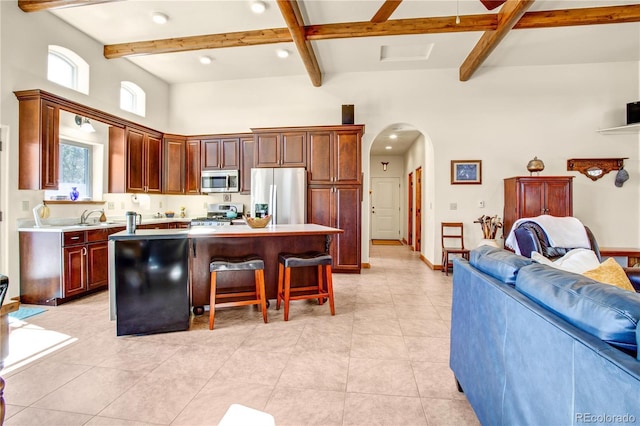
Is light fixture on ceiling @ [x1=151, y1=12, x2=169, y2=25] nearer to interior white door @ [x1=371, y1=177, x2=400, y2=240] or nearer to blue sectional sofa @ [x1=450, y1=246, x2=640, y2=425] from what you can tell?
blue sectional sofa @ [x1=450, y1=246, x2=640, y2=425]

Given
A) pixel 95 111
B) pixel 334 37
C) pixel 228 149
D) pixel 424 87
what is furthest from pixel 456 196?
pixel 95 111

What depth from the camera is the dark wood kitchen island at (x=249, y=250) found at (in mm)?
2986

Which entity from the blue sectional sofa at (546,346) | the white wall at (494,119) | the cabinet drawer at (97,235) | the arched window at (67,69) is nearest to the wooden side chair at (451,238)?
the white wall at (494,119)

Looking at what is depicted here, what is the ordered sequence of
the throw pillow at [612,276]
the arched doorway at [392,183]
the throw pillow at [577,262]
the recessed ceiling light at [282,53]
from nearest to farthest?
1. the throw pillow at [612,276]
2. the throw pillow at [577,262]
3. the recessed ceiling light at [282,53]
4. the arched doorway at [392,183]

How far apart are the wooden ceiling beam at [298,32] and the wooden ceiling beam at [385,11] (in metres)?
0.93

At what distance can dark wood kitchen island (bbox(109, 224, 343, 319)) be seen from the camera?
9.15 ft

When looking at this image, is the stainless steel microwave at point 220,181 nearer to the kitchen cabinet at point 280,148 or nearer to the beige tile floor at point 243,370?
the kitchen cabinet at point 280,148

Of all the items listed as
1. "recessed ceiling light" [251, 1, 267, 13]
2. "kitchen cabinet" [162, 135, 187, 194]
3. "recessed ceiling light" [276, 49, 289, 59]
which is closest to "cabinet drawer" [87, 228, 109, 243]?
"kitchen cabinet" [162, 135, 187, 194]

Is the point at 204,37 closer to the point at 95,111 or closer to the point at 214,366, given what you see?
the point at 95,111

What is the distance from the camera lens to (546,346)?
945mm

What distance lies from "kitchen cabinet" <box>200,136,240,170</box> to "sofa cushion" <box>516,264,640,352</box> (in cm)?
499

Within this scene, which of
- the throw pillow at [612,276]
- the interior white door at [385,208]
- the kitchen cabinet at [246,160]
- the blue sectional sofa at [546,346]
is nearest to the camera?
the blue sectional sofa at [546,346]

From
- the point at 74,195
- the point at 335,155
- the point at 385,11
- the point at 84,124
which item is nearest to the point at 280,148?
the point at 335,155

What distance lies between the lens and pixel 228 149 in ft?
17.9
